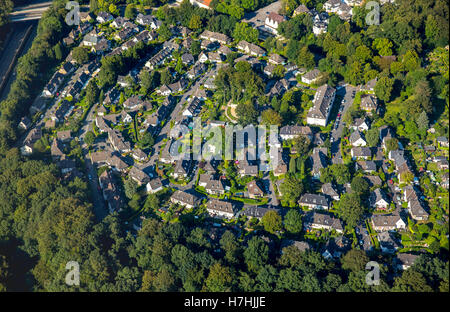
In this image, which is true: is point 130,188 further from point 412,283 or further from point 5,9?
point 5,9

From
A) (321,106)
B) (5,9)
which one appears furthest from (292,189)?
(5,9)

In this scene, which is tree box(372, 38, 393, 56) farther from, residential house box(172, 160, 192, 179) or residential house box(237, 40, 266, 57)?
residential house box(172, 160, 192, 179)

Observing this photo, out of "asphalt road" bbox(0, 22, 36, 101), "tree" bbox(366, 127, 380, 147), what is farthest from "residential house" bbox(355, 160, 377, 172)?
"asphalt road" bbox(0, 22, 36, 101)

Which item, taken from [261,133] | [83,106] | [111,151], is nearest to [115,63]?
[83,106]

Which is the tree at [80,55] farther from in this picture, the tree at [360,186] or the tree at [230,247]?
the tree at [360,186]

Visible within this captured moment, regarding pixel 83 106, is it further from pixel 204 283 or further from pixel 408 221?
pixel 408 221
